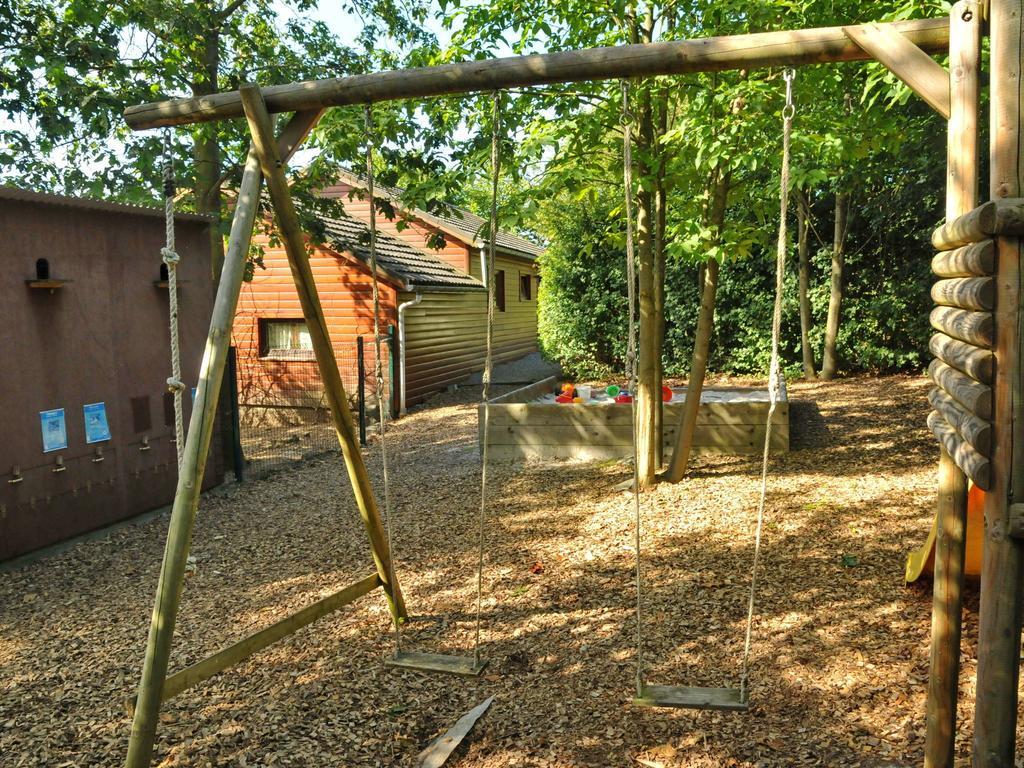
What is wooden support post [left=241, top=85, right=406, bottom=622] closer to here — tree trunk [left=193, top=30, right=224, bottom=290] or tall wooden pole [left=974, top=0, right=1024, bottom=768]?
tall wooden pole [left=974, top=0, right=1024, bottom=768]

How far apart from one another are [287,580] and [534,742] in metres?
2.94

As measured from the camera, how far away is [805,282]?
13.4 metres

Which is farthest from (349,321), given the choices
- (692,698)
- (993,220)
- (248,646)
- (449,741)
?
(993,220)

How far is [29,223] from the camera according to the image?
6.16 m

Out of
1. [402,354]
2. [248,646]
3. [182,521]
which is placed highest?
[402,354]

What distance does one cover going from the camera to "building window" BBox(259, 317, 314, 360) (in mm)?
14631

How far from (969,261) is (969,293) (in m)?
0.09

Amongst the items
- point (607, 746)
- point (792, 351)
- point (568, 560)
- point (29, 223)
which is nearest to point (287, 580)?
point (568, 560)

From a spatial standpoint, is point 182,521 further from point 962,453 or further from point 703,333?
point 703,333

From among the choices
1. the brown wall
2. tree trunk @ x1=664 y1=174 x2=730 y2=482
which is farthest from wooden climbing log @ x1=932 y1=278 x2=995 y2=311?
the brown wall

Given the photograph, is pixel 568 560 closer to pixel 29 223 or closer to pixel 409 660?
pixel 409 660

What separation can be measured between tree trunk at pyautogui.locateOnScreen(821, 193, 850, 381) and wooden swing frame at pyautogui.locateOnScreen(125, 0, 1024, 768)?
1042cm

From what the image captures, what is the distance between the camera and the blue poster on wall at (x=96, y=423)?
265 inches

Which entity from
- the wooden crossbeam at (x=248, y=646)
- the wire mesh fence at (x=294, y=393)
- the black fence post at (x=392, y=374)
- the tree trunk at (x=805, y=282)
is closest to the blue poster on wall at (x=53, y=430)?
the wooden crossbeam at (x=248, y=646)
